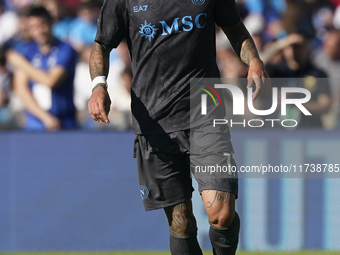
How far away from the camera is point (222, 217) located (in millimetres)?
3484

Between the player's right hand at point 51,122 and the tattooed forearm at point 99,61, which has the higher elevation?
the tattooed forearm at point 99,61

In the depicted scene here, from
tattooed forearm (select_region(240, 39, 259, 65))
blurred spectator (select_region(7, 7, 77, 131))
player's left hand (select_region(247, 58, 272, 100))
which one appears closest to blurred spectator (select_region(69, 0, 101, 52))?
blurred spectator (select_region(7, 7, 77, 131))

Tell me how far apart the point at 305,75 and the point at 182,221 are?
Answer: 10.2 ft

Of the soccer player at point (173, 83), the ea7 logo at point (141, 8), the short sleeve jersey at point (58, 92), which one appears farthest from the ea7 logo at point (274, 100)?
the ea7 logo at point (141, 8)

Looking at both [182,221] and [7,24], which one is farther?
[7,24]

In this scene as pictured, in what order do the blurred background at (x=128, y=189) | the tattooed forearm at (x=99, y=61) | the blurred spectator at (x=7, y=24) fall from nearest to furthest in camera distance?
1. the tattooed forearm at (x=99, y=61)
2. the blurred background at (x=128, y=189)
3. the blurred spectator at (x=7, y=24)

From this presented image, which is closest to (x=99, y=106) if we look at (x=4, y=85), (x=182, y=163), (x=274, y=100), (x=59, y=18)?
(x=182, y=163)

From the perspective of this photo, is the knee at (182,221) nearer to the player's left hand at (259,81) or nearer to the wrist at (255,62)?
the player's left hand at (259,81)

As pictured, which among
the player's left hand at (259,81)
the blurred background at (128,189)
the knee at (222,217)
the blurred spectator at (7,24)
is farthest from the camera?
the blurred spectator at (7,24)

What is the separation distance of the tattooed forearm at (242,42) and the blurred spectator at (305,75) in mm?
2395

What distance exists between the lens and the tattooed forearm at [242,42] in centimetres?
366

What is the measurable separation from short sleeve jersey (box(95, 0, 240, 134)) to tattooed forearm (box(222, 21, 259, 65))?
74mm

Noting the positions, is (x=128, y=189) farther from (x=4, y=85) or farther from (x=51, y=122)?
(x=4, y=85)

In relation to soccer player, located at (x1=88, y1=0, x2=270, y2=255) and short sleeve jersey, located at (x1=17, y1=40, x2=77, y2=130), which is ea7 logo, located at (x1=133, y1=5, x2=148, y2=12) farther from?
short sleeve jersey, located at (x1=17, y1=40, x2=77, y2=130)
